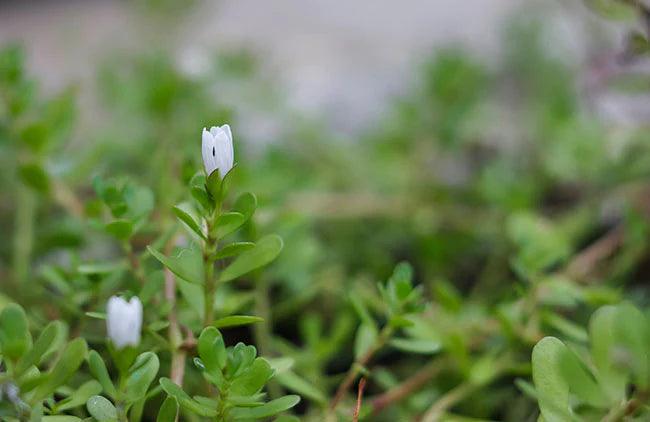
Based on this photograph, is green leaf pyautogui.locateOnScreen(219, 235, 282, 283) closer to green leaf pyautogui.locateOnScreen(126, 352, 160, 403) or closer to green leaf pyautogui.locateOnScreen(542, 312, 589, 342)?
green leaf pyautogui.locateOnScreen(126, 352, 160, 403)

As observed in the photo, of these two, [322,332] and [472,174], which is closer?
[322,332]

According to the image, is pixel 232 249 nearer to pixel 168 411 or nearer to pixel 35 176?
pixel 168 411

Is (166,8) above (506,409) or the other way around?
above

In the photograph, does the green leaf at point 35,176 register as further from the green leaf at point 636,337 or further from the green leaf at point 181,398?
the green leaf at point 636,337

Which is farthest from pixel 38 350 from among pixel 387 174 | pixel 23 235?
pixel 387 174

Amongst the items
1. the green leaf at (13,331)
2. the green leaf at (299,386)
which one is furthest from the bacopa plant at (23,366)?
the green leaf at (299,386)

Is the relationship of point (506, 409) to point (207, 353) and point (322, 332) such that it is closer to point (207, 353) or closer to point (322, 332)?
point (322, 332)

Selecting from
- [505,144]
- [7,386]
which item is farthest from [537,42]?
[7,386]
